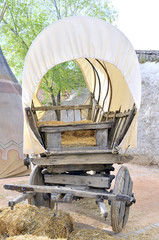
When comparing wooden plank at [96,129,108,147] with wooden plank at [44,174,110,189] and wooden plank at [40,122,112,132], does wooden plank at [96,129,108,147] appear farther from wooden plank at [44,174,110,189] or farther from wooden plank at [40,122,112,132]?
wooden plank at [44,174,110,189]

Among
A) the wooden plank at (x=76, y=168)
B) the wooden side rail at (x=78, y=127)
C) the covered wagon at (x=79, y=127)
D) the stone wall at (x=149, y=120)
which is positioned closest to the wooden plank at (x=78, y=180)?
the covered wagon at (x=79, y=127)

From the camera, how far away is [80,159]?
4250 mm

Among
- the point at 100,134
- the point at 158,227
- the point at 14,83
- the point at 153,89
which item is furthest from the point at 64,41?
the point at 153,89

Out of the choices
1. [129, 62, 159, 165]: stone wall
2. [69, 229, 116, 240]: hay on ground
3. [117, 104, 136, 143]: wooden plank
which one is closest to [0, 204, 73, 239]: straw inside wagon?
[69, 229, 116, 240]: hay on ground

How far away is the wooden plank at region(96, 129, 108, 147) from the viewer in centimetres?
445

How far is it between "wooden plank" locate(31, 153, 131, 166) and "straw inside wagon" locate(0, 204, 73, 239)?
2.34 feet

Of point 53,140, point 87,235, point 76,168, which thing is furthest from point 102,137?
point 87,235

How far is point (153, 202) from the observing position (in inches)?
234

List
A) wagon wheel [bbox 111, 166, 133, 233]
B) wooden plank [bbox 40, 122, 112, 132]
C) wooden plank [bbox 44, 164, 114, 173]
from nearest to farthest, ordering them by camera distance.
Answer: wagon wheel [bbox 111, 166, 133, 233] < wooden plank [bbox 40, 122, 112, 132] < wooden plank [bbox 44, 164, 114, 173]

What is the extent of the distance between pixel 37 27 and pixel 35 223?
1237cm

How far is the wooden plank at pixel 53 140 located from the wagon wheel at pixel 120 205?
106 cm

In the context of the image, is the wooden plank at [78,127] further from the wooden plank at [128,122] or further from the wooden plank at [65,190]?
the wooden plank at [65,190]

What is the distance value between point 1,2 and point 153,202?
14.0 metres

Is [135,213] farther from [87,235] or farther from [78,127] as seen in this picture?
[78,127]
